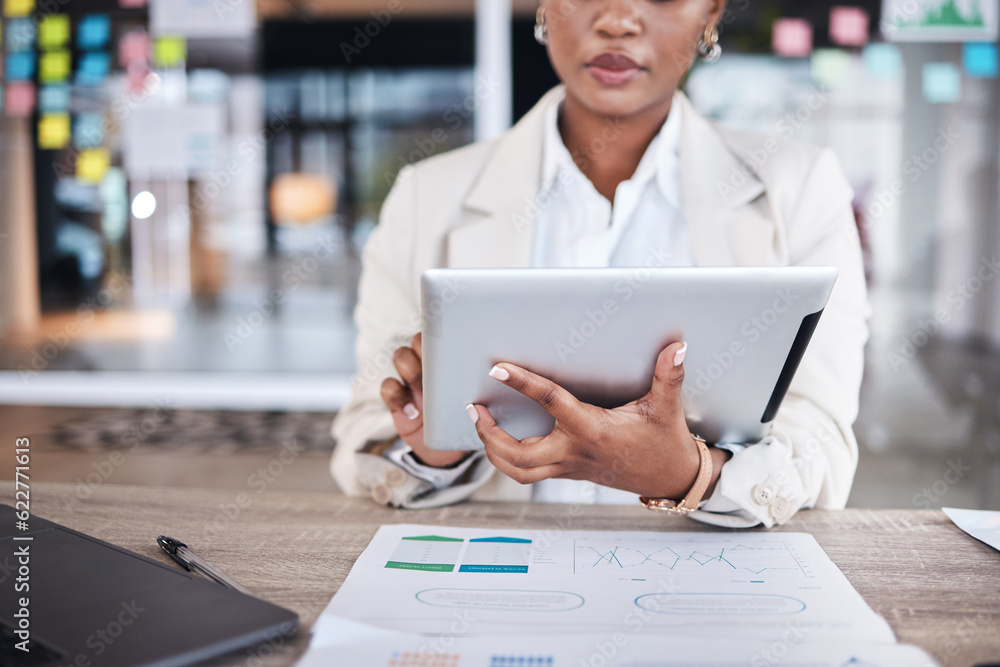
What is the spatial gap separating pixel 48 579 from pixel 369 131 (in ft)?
13.3

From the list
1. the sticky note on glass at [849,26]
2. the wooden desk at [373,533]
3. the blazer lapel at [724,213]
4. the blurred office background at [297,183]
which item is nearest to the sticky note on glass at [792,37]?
the blurred office background at [297,183]

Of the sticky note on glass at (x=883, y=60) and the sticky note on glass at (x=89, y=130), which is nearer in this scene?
the sticky note on glass at (x=883, y=60)

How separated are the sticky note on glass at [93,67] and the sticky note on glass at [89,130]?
0.18m

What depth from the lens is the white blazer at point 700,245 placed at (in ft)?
3.96

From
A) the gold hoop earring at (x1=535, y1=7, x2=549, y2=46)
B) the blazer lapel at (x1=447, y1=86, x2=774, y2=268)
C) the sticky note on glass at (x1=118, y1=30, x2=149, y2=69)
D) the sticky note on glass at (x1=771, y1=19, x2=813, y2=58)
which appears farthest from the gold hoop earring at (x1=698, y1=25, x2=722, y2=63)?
the sticky note on glass at (x1=118, y1=30, x2=149, y2=69)

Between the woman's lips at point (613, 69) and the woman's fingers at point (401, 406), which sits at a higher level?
the woman's lips at point (613, 69)

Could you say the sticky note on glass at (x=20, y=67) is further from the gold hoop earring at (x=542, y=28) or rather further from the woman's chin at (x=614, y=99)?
the woman's chin at (x=614, y=99)

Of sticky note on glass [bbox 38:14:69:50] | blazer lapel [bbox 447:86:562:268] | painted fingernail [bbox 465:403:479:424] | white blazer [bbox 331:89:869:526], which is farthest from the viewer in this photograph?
sticky note on glass [bbox 38:14:69:50]

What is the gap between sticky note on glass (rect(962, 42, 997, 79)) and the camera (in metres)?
3.88

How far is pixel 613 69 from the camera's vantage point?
134 centimetres

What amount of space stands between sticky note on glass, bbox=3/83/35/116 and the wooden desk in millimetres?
4151

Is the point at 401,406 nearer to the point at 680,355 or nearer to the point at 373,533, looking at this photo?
the point at 373,533

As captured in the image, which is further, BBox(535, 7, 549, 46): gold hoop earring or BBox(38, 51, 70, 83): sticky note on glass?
BBox(38, 51, 70, 83): sticky note on glass

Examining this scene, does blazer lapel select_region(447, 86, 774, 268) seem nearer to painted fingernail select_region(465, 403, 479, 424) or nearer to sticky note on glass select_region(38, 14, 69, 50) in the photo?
painted fingernail select_region(465, 403, 479, 424)
